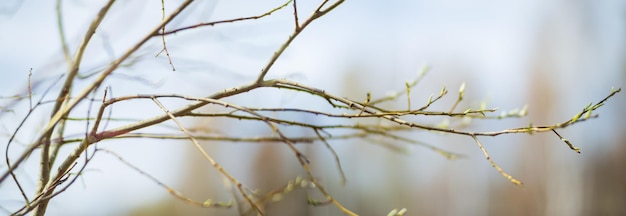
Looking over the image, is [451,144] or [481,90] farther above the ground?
[481,90]

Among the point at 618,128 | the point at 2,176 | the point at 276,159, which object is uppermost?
the point at 276,159

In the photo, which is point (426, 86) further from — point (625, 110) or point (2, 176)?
point (2, 176)

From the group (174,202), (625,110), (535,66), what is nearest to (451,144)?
(535,66)

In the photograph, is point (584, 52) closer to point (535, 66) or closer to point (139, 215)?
point (535, 66)

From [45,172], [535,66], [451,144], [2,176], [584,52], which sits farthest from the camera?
[451,144]

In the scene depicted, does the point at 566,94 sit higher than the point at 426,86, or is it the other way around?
the point at 426,86

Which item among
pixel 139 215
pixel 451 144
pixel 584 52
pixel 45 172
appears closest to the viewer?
pixel 45 172

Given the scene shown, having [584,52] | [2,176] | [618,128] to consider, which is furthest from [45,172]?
[618,128]

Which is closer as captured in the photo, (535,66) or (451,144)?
(535,66)

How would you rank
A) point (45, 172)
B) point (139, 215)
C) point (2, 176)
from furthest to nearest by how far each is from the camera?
point (139, 215)
point (45, 172)
point (2, 176)
